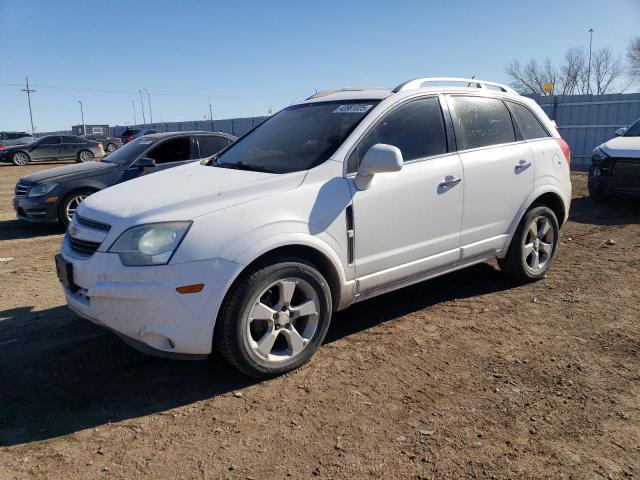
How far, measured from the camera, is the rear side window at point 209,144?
8.59 meters

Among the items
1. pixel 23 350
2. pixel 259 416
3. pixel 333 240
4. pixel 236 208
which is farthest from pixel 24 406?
pixel 333 240

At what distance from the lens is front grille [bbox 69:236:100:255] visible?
3232 mm

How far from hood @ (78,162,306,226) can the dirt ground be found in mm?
1114

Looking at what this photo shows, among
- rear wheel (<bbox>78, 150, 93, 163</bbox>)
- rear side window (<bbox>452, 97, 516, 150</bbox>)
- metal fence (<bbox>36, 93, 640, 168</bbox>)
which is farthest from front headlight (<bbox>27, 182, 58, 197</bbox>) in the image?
rear wheel (<bbox>78, 150, 93, 163</bbox>)

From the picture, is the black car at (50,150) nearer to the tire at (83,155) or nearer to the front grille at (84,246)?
the tire at (83,155)

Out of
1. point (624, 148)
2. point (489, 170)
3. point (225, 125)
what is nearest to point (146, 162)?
point (489, 170)

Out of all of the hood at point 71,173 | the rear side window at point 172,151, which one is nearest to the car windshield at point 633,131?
the rear side window at point 172,151

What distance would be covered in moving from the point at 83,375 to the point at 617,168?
872 cm

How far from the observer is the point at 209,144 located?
8695 mm

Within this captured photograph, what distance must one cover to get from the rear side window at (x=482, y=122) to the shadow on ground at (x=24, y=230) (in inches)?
273

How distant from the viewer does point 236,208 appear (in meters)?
3.15

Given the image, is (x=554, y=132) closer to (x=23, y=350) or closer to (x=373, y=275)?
(x=373, y=275)

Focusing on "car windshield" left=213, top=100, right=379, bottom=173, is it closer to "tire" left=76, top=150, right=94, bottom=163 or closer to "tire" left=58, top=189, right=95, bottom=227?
"tire" left=58, top=189, right=95, bottom=227

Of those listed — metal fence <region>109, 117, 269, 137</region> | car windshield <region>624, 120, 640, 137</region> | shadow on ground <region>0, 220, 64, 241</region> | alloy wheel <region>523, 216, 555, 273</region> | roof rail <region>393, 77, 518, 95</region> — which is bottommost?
shadow on ground <region>0, 220, 64, 241</region>
